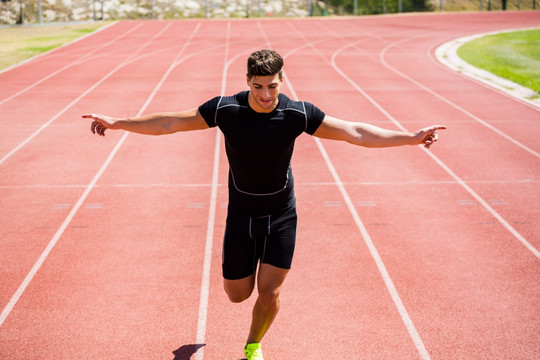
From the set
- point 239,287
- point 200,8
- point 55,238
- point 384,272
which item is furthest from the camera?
point 200,8

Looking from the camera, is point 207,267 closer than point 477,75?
Yes

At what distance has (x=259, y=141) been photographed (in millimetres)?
3555

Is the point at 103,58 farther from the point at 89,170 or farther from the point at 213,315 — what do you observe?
the point at 213,315

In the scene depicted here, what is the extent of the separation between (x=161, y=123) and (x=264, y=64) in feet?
2.82

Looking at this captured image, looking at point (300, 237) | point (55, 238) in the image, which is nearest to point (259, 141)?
point (300, 237)

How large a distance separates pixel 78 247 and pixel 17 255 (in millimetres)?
591

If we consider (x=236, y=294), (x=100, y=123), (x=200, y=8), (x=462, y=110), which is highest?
(x=200, y=8)

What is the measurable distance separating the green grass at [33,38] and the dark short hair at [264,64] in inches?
682

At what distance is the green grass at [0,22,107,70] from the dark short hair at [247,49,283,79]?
1733cm

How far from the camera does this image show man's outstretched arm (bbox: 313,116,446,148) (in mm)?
3770

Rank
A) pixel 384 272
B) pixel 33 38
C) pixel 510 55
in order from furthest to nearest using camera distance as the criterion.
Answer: pixel 33 38 < pixel 510 55 < pixel 384 272

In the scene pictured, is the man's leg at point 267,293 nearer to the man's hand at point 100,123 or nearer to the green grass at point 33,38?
the man's hand at point 100,123

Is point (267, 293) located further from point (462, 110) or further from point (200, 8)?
point (200, 8)

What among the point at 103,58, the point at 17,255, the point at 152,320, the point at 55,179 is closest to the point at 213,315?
the point at 152,320
